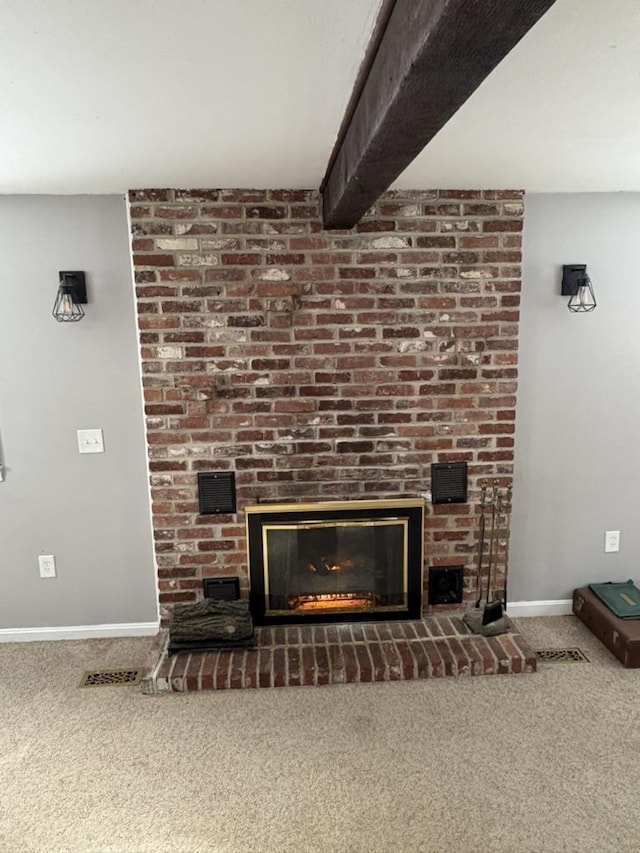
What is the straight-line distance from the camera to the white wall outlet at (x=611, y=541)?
301 cm

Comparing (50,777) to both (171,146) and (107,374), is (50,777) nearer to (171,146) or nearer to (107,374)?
(107,374)

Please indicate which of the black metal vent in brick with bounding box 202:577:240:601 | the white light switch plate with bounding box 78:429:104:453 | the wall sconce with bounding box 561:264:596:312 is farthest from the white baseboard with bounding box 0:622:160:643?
the wall sconce with bounding box 561:264:596:312

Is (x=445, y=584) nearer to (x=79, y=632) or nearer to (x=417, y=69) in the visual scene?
(x=79, y=632)

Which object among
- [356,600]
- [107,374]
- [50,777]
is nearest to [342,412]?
[356,600]

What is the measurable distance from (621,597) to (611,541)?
0.30 m

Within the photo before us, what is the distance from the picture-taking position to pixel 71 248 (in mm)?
2576

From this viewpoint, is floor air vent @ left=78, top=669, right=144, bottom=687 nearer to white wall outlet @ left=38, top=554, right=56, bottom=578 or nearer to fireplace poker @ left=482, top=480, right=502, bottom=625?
white wall outlet @ left=38, top=554, right=56, bottom=578


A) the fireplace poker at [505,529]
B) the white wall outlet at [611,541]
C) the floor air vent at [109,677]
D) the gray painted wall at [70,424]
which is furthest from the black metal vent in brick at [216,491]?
the white wall outlet at [611,541]

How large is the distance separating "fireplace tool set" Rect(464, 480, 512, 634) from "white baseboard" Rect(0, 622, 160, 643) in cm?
169

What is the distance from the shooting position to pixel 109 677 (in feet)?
8.47

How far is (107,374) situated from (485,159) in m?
1.93

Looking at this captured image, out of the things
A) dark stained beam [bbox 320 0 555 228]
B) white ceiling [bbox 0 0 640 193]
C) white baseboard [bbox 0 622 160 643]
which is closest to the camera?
dark stained beam [bbox 320 0 555 228]

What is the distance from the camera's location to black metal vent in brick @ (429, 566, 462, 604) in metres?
2.86

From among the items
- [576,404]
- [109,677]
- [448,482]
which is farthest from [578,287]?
[109,677]
